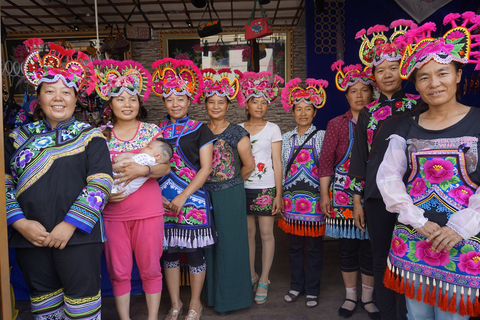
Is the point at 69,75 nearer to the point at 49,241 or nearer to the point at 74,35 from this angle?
the point at 49,241

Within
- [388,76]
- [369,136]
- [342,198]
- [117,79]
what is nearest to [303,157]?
[342,198]

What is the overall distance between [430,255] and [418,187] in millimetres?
317

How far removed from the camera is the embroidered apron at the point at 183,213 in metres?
2.30

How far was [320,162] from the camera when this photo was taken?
2.59 metres

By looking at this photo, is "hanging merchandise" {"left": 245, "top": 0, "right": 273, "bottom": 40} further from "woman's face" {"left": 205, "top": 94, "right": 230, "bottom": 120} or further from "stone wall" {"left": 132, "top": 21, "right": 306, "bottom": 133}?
"stone wall" {"left": 132, "top": 21, "right": 306, "bottom": 133}

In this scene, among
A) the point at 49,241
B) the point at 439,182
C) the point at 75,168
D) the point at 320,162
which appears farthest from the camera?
the point at 320,162

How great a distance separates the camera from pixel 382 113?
2.05 m

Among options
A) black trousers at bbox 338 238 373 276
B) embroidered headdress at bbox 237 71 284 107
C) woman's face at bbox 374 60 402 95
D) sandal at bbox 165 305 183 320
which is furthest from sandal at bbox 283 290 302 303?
woman's face at bbox 374 60 402 95

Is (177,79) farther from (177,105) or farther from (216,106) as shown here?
(216,106)

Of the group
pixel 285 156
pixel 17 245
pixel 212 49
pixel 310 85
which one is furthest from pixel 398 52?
pixel 212 49

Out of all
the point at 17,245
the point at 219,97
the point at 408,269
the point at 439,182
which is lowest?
the point at 408,269

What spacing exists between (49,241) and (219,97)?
5.09ft

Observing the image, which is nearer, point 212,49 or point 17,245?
point 17,245

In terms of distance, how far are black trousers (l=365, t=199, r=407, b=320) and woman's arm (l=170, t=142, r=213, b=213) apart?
1083mm
